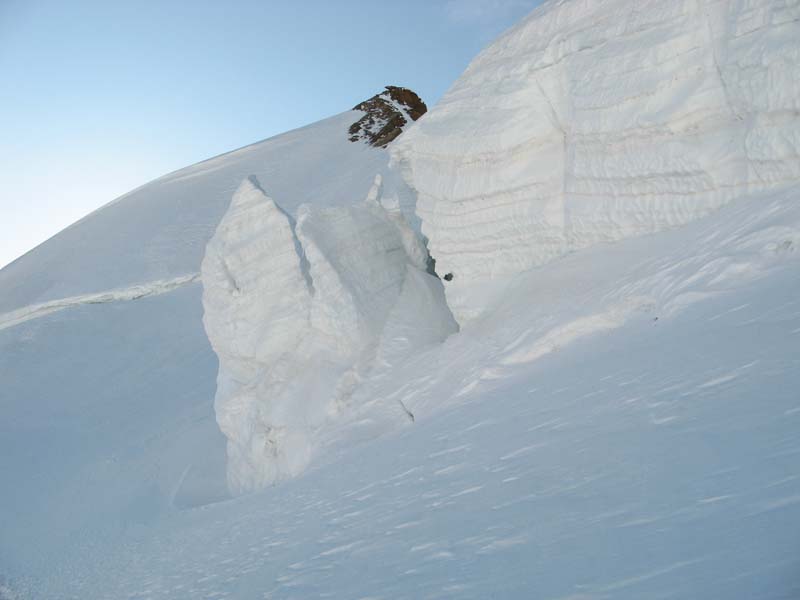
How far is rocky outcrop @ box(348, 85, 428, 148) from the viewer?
76.0 feet

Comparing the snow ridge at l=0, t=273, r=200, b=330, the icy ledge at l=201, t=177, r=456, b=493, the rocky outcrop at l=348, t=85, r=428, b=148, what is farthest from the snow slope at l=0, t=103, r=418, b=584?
the icy ledge at l=201, t=177, r=456, b=493

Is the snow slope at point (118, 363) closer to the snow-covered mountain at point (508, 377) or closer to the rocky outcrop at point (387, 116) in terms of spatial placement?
the snow-covered mountain at point (508, 377)

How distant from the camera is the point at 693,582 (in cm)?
166

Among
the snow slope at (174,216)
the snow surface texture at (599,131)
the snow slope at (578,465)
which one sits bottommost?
the snow slope at (578,465)

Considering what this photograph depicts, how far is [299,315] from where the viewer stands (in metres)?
8.13

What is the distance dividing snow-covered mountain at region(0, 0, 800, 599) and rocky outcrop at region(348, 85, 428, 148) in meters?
13.1

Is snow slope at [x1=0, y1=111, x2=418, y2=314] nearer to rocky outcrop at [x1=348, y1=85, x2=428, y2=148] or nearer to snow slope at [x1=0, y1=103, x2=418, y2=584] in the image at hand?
snow slope at [x1=0, y1=103, x2=418, y2=584]

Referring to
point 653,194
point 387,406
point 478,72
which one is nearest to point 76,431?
point 387,406

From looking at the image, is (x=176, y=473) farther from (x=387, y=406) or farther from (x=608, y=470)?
(x=608, y=470)

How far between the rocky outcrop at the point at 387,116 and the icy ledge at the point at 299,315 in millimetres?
14644

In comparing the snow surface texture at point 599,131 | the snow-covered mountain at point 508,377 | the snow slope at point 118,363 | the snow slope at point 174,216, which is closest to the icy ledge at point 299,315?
the snow-covered mountain at point 508,377

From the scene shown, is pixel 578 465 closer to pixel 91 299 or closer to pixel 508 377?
pixel 508 377

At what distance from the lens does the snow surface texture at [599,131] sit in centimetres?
507

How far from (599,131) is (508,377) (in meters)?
2.29
